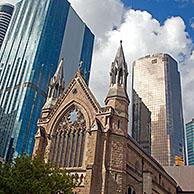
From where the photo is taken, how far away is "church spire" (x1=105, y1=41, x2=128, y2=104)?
38.5m

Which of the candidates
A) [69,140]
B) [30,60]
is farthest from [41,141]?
[30,60]

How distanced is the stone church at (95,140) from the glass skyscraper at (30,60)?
54921mm

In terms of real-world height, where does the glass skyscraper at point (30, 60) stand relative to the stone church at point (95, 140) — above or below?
above

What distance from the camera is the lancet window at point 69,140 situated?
36.3m

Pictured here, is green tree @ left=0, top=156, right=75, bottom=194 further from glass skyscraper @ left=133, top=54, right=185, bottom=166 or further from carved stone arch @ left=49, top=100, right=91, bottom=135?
glass skyscraper @ left=133, top=54, right=185, bottom=166

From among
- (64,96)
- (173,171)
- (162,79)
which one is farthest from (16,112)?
(162,79)

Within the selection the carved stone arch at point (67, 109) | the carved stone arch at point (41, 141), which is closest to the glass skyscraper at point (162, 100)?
the carved stone arch at point (67, 109)

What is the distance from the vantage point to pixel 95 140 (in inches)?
1363

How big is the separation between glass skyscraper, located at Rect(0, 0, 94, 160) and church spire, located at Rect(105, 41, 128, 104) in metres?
59.2

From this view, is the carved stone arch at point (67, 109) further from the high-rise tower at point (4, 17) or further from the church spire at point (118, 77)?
the high-rise tower at point (4, 17)

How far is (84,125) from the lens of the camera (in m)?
37.9

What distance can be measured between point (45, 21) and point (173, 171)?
73.9 m

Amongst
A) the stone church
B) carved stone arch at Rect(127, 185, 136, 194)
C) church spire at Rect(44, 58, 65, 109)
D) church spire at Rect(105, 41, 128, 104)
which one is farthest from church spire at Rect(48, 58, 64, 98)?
carved stone arch at Rect(127, 185, 136, 194)

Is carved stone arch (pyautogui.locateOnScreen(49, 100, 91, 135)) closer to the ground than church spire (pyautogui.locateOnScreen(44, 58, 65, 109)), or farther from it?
closer to the ground
